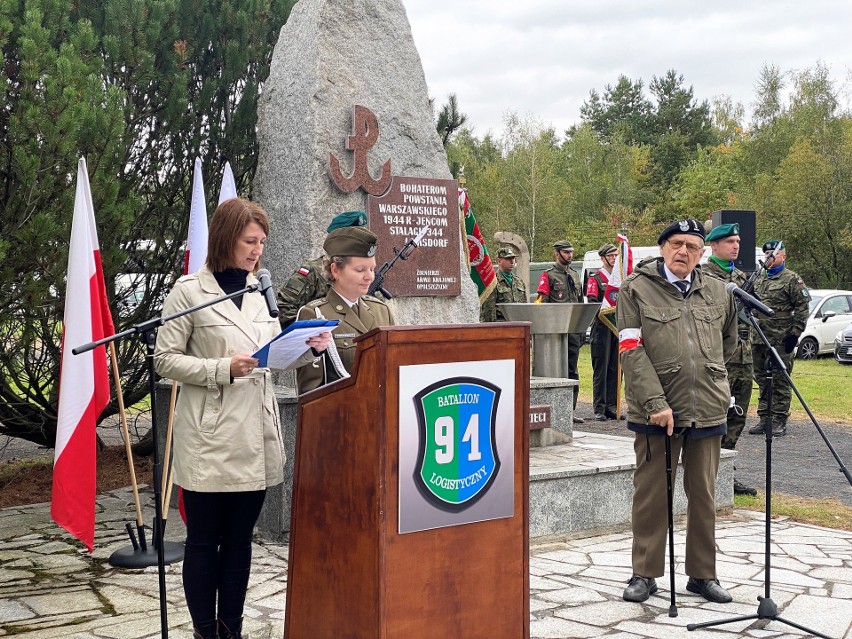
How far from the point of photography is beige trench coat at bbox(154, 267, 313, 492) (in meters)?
3.45

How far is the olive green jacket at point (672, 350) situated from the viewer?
182 inches

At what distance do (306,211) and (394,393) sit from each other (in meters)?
3.91

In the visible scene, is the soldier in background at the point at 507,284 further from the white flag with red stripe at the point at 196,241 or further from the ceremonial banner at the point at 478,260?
the white flag with red stripe at the point at 196,241

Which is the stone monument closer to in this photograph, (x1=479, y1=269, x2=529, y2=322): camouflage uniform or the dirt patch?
the dirt patch

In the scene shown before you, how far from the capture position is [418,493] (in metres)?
2.96

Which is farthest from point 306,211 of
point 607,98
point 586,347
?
point 607,98

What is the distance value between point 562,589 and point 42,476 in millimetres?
5418

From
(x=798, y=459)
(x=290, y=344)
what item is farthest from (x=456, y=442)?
(x=798, y=459)

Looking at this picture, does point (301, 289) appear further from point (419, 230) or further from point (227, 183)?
point (419, 230)

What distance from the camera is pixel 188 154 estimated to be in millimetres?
7777

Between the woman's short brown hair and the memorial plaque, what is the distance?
3202 mm

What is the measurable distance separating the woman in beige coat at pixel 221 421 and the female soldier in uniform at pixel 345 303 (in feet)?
1.25

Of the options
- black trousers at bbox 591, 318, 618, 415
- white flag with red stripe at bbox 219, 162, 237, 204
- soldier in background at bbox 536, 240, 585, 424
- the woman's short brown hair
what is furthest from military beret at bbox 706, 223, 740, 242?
black trousers at bbox 591, 318, 618, 415

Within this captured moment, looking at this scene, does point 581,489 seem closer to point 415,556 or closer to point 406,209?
point 406,209
